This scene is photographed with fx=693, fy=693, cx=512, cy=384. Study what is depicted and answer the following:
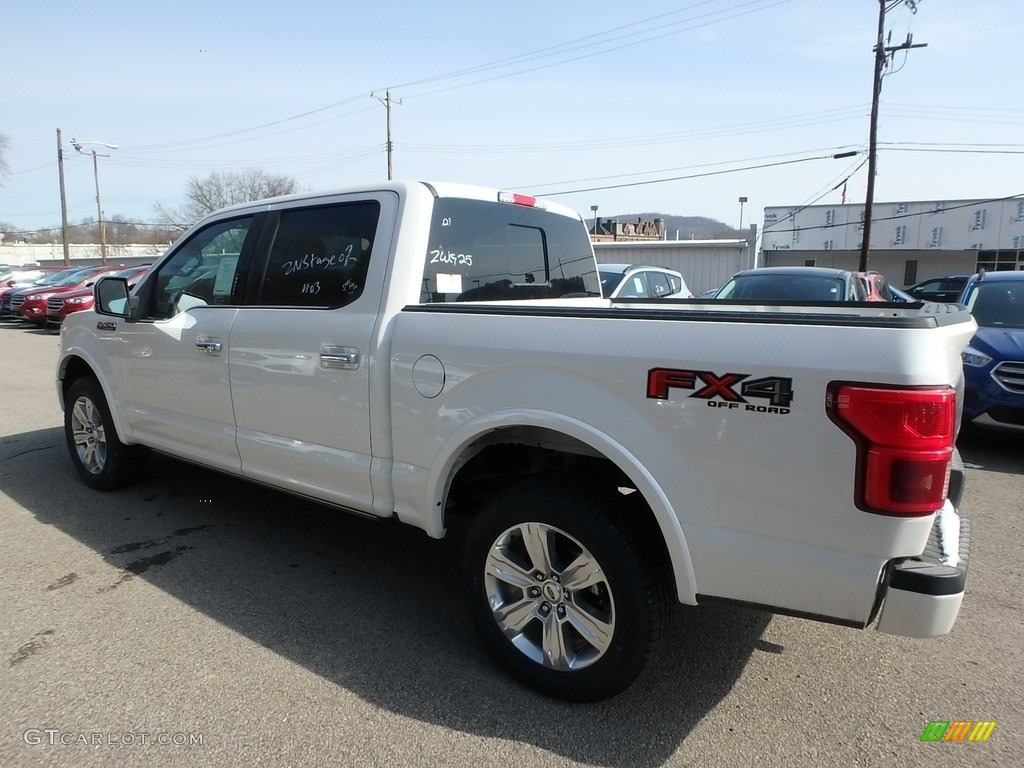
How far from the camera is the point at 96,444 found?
200 inches

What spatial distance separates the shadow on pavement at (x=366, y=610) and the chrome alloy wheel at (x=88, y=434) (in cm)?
23

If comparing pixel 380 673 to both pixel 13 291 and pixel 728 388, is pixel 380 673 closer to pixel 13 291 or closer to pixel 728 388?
pixel 728 388

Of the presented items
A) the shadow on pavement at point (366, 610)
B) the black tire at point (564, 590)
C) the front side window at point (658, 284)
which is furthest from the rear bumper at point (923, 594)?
the front side window at point (658, 284)

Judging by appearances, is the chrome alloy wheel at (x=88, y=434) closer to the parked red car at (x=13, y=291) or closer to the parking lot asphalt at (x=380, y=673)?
the parking lot asphalt at (x=380, y=673)

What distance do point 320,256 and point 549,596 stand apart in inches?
78.6

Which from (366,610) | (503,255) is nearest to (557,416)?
(503,255)

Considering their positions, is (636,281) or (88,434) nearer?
(88,434)

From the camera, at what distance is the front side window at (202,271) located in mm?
3945

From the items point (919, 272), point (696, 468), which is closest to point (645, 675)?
point (696, 468)

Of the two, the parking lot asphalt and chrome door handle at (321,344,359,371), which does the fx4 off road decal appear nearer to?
the parking lot asphalt

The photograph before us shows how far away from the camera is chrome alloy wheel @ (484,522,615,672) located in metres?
2.56

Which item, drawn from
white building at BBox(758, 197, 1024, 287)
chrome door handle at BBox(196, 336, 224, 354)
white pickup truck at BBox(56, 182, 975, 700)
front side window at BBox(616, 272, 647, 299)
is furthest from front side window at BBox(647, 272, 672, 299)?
white building at BBox(758, 197, 1024, 287)

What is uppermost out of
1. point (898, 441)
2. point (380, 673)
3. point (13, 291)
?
point (898, 441)

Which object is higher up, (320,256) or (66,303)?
(320,256)
